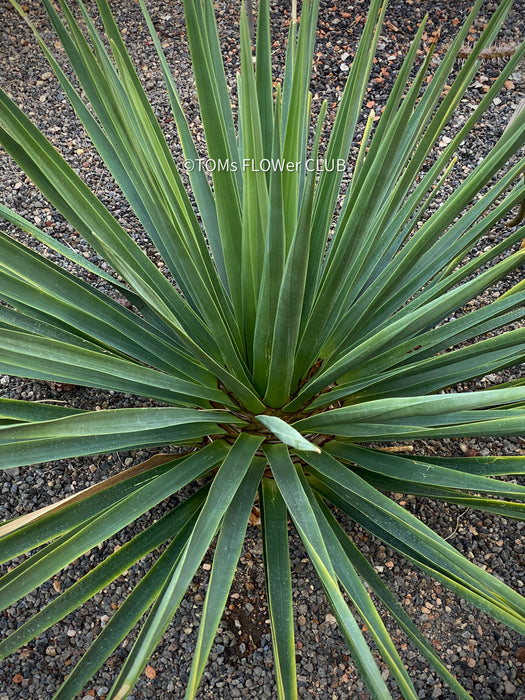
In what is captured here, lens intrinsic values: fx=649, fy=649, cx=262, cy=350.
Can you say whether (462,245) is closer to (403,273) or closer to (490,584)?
(403,273)

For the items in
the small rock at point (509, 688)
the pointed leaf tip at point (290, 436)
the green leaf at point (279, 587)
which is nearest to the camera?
the pointed leaf tip at point (290, 436)

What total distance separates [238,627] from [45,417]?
63 centimetres

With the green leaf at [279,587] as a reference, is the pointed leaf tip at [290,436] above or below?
above

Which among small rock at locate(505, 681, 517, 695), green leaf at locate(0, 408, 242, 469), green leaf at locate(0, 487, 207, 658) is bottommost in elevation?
small rock at locate(505, 681, 517, 695)

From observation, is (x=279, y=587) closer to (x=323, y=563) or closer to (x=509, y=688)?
(x=323, y=563)

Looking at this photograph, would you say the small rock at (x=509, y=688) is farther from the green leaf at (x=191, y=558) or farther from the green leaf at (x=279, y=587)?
the green leaf at (x=191, y=558)

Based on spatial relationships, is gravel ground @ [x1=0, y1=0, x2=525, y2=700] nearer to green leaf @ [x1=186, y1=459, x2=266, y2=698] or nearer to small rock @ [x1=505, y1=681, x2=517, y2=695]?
small rock @ [x1=505, y1=681, x2=517, y2=695]

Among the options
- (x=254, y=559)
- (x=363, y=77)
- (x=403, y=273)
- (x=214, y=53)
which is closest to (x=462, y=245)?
(x=403, y=273)

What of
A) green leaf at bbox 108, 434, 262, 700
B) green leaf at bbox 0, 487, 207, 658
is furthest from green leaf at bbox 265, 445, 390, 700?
green leaf at bbox 0, 487, 207, 658

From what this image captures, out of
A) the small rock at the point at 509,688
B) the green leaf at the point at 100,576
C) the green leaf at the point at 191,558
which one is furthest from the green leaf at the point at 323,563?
the small rock at the point at 509,688

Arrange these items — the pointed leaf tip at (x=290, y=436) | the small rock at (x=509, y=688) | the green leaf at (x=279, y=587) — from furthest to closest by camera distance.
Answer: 1. the small rock at (x=509, y=688)
2. the green leaf at (x=279, y=587)
3. the pointed leaf tip at (x=290, y=436)

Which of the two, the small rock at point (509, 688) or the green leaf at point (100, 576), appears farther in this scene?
the small rock at point (509, 688)

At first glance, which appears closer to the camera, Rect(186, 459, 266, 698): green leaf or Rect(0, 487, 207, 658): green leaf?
Rect(186, 459, 266, 698): green leaf

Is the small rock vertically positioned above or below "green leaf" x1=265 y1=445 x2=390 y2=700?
below
